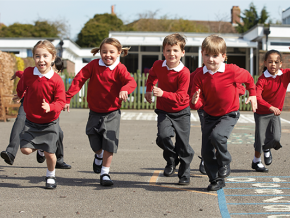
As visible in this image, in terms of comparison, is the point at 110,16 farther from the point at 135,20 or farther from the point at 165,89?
the point at 165,89

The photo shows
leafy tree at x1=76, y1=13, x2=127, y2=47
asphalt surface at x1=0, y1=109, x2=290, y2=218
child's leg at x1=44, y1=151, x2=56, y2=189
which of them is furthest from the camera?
leafy tree at x1=76, y1=13, x2=127, y2=47

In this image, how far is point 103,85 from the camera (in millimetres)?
5027

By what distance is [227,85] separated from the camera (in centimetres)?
A: 467

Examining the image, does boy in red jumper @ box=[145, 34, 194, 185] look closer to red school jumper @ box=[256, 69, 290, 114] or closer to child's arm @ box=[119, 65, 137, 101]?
child's arm @ box=[119, 65, 137, 101]

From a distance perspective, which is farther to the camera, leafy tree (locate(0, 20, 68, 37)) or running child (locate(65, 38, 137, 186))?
leafy tree (locate(0, 20, 68, 37))

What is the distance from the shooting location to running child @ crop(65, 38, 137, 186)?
5.02 m

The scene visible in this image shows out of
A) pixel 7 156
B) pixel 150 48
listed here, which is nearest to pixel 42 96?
pixel 7 156

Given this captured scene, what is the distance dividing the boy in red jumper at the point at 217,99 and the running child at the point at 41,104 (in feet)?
5.45

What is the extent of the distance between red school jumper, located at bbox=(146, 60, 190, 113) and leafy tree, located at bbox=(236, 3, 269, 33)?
54557mm

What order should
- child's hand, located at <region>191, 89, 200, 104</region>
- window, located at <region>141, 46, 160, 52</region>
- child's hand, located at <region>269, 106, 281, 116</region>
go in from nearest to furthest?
child's hand, located at <region>191, 89, 200, 104</region>, child's hand, located at <region>269, 106, 281, 116</region>, window, located at <region>141, 46, 160, 52</region>

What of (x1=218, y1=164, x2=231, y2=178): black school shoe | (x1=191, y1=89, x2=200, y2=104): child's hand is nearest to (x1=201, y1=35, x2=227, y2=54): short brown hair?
(x1=191, y1=89, x2=200, y2=104): child's hand

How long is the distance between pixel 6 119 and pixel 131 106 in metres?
7.07

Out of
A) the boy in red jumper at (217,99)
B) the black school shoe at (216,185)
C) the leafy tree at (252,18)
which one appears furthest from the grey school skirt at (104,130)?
the leafy tree at (252,18)

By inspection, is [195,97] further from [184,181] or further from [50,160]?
[50,160]
